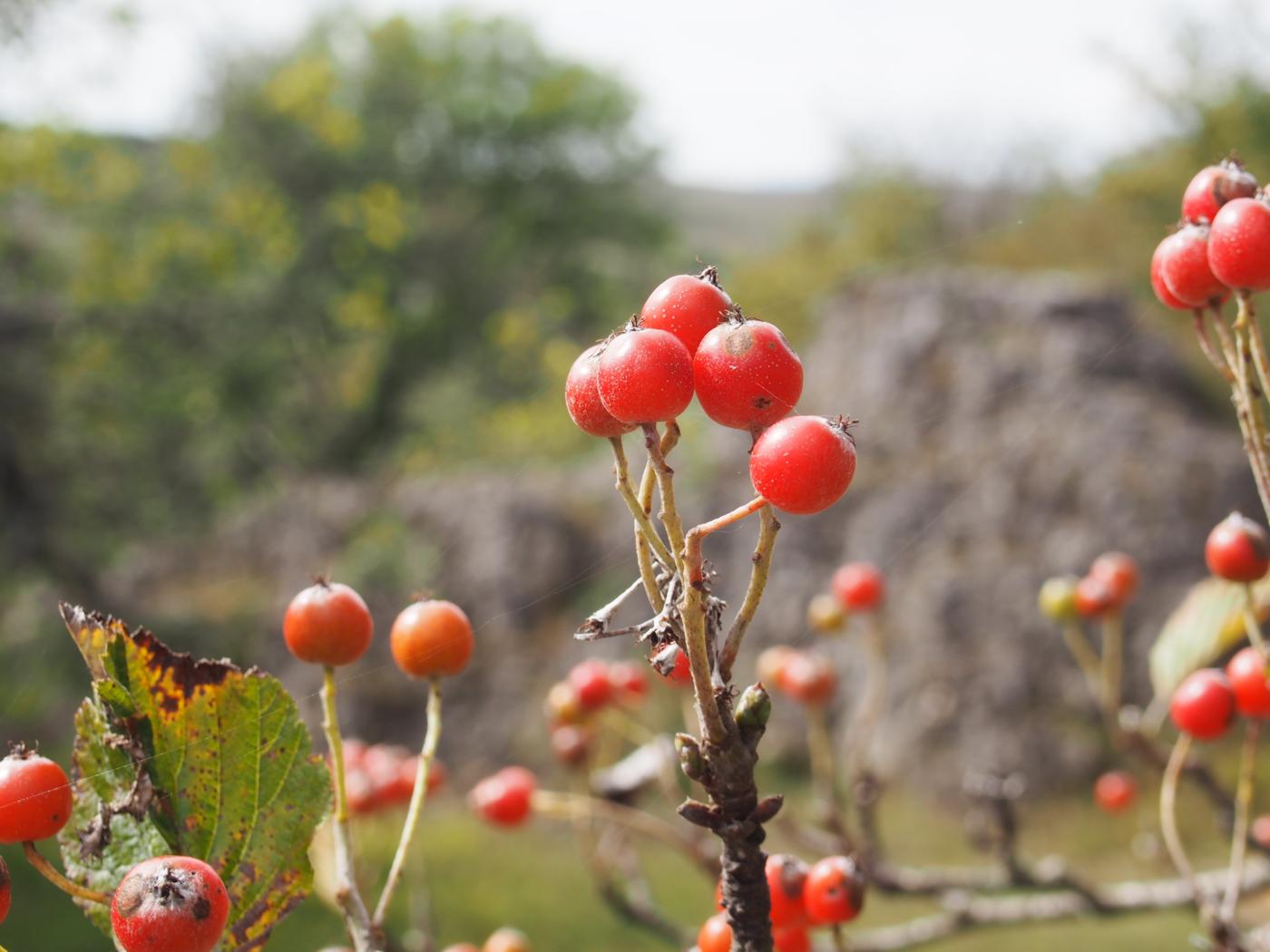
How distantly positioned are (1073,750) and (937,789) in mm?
434

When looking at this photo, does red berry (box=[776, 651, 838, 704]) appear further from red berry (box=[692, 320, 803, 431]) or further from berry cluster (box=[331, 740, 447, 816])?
red berry (box=[692, 320, 803, 431])

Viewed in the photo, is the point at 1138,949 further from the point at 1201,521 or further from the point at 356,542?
the point at 356,542

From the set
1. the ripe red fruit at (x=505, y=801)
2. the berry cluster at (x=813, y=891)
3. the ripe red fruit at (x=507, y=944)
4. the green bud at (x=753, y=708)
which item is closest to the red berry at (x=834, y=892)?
the berry cluster at (x=813, y=891)

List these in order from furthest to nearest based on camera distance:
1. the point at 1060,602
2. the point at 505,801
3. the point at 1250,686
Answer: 1. the point at 1060,602
2. the point at 505,801
3. the point at 1250,686

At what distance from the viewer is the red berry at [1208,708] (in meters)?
0.70

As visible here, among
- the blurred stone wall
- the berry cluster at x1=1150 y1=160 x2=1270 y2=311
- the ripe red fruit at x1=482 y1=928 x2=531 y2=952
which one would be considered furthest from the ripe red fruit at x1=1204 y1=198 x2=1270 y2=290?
the blurred stone wall

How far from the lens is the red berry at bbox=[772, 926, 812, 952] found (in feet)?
1.90

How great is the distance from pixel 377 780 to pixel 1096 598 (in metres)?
0.75

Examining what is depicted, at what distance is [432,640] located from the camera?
1.75 feet

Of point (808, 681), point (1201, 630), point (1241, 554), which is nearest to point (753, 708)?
point (1241, 554)

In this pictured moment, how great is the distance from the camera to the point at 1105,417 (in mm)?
3748

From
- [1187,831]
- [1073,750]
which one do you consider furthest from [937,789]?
[1187,831]

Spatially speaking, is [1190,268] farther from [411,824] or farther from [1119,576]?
[1119,576]

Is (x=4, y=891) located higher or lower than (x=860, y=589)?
lower
